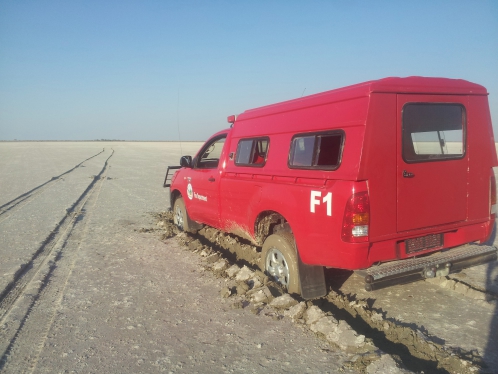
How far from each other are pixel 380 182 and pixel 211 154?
3.81 m

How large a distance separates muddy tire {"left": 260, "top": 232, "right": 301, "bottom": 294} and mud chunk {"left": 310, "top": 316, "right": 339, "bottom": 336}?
66cm

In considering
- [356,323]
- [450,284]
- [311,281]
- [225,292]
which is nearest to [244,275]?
[225,292]

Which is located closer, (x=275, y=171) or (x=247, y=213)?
(x=275, y=171)

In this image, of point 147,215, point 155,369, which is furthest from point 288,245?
point 147,215

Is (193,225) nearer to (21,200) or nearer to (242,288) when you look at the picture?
(242,288)

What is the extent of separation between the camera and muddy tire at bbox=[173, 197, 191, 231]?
7879mm

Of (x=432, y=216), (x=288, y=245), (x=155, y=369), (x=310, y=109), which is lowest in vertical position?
(x=155, y=369)

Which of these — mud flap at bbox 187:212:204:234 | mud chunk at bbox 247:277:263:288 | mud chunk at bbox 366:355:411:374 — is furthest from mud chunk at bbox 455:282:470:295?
mud flap at bbox 187:212:204:234

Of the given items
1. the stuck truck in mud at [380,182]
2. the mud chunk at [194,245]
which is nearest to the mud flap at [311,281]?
the stuck truck in mud at [380,182]

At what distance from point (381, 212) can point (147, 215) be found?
23.8 ft

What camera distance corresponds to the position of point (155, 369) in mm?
3383

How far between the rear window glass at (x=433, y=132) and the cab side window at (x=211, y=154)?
307 centimetres

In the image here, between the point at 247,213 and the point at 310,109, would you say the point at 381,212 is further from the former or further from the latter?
the point at 247,213

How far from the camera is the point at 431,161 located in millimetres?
4074
